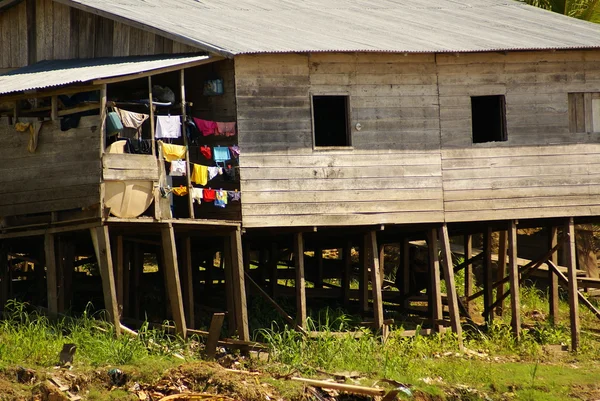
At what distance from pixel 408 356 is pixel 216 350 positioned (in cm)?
364

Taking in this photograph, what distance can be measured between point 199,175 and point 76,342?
3601 mm

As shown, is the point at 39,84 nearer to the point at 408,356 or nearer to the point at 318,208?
the point at 318,208

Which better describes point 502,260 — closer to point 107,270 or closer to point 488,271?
point 488,271

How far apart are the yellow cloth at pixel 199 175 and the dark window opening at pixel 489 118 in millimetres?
6302

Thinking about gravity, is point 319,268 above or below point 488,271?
above

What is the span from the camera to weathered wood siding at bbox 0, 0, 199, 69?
2372cm

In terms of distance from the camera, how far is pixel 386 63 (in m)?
23.9

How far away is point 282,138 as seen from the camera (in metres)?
22.8

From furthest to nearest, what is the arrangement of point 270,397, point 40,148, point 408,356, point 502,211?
point 502,211
point 408,356
point 40,148
point 270,397

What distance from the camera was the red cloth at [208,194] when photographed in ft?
71.5

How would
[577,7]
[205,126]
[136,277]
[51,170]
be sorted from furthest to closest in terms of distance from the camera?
[577,7] < [136,277] < [205,126] < [51,170]

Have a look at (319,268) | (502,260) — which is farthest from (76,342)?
(502,260)

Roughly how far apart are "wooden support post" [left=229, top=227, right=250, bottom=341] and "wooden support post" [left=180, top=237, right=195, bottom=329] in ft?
3.15

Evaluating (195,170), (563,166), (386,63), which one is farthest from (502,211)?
(195,170)
